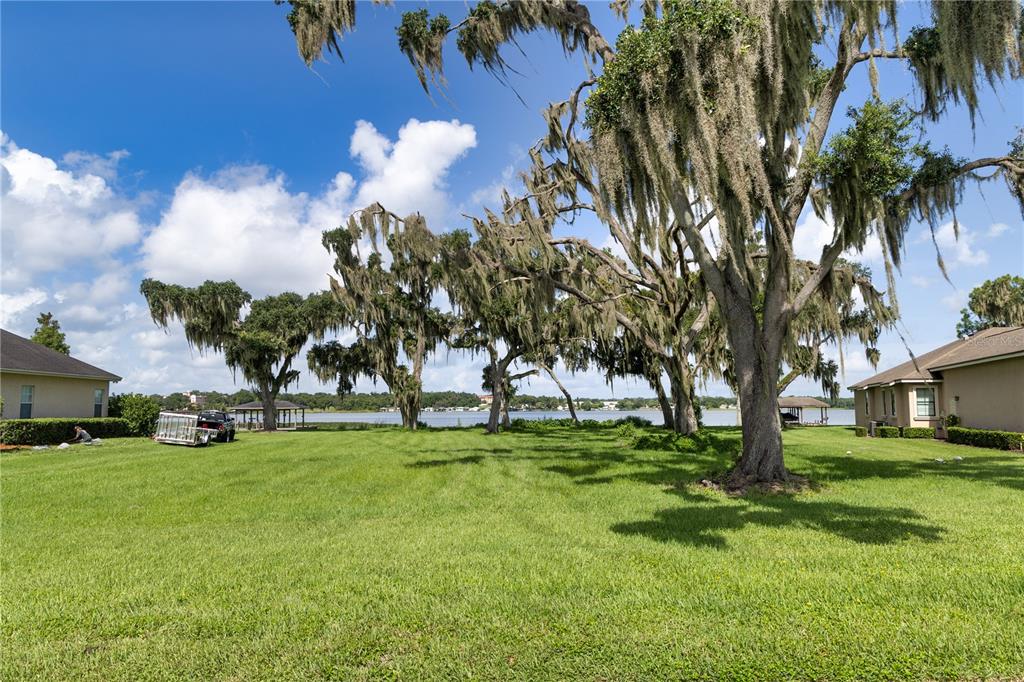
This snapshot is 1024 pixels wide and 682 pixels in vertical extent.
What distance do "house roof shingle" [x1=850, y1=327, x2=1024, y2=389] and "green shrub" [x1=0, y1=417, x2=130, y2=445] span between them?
27.8m

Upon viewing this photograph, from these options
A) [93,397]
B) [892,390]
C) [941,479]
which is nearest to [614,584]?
[941,479]

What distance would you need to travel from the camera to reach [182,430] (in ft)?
65.4

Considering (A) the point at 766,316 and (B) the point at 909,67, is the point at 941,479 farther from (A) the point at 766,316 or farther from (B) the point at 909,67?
(B) the point at 909,67

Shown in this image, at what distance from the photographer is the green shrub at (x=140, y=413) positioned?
79.9ft

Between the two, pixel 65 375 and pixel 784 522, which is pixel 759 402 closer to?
pixel 784 522

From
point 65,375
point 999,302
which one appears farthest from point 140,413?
point 999,302

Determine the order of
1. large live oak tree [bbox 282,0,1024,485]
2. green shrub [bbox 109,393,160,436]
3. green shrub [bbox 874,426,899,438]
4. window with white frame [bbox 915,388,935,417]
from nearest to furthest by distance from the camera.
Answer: large live oak tree [bbox 282,0,1024,485] → green shrub [bbox 874,426,899,438] → window with white frame [bbox 915,388,935,417] → green shrub [bbox 109,393,160,436]

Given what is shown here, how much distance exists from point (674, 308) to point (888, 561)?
11912mm

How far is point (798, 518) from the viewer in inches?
271

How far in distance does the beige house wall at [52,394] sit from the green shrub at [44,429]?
2.13 meters

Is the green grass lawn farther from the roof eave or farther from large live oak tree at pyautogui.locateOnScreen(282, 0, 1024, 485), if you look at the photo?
the roof eave

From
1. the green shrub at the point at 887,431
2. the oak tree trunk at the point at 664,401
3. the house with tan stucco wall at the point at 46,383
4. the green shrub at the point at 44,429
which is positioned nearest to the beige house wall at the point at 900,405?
the green shrub at the point at 887,431

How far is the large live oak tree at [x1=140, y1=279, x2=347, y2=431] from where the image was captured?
3167cm

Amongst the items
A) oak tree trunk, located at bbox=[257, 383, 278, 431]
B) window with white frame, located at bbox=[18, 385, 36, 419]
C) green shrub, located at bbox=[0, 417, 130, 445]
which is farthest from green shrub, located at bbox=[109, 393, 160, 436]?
oak tree trunk, located at bbox=[257, 383, 278, 431]
